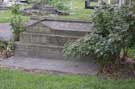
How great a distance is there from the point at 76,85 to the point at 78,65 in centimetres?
158

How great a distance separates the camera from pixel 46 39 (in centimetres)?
819

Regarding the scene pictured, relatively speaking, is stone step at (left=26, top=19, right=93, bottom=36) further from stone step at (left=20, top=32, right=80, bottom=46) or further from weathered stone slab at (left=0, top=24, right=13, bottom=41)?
weathered stone slab at (left=0, top=24, right=13, bottom=41)

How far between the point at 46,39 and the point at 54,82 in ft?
7.50

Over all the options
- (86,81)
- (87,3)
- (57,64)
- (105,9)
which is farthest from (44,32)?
(87,3)

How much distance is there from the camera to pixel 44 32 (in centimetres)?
830

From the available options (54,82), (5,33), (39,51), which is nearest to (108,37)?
(54,82)

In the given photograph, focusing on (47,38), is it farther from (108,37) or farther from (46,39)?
(108,37)

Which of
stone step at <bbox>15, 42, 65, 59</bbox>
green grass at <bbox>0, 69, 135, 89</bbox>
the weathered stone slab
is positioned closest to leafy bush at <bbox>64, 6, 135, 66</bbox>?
green grass at <bbox>0, 69, 135, 89</bbox>

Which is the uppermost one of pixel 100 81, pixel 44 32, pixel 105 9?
pixel 105 9

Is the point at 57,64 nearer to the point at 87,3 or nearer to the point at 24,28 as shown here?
the point at 24,28

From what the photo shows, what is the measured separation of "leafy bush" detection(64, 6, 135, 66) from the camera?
6512 mm

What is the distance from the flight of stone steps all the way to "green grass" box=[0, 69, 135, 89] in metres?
1.55

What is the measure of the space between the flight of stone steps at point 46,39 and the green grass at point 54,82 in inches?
60.9

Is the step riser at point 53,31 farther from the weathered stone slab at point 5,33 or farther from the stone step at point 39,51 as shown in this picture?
the weathered stone slab at point 5,33
